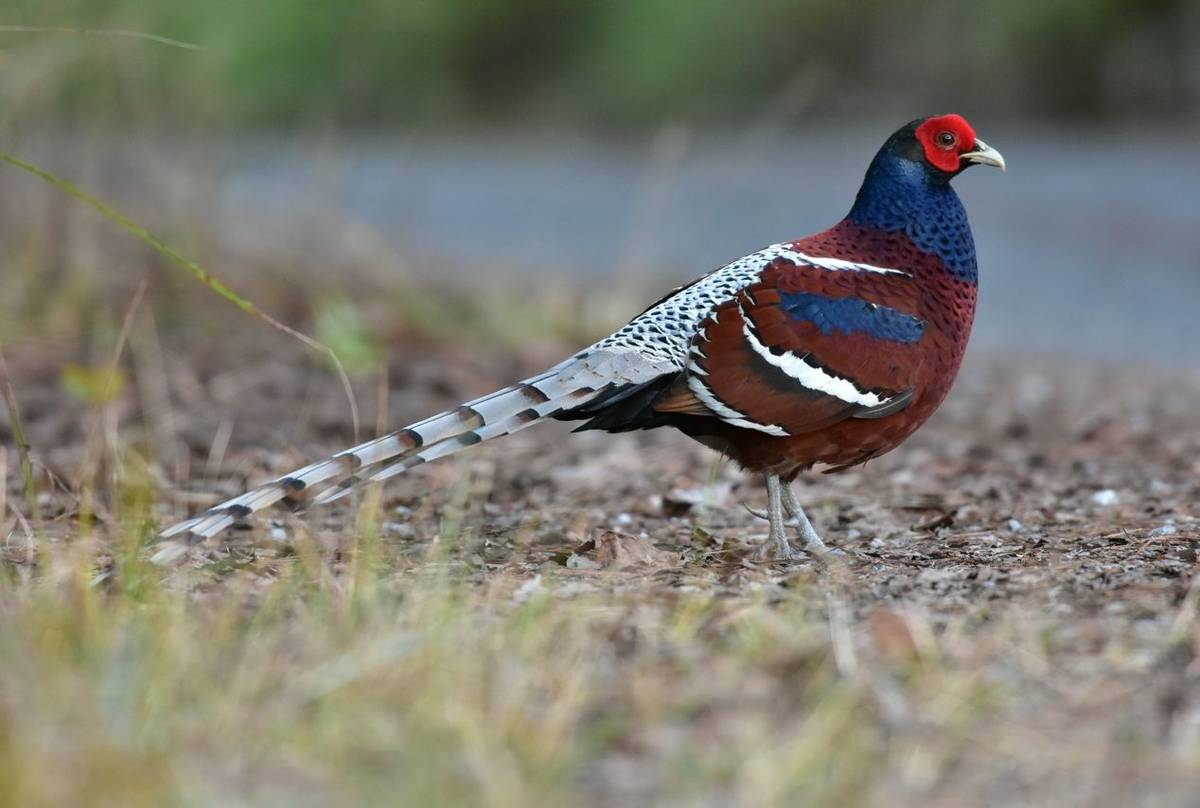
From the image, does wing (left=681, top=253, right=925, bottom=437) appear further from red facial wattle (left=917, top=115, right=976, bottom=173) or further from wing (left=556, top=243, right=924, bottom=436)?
red facial wattle (left=917, top=115, right=976, bottom=173)

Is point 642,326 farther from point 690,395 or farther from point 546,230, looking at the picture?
point 546,230

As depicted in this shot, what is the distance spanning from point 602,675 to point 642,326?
1587mm

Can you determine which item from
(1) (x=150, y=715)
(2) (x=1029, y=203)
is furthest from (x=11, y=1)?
(2) (x=1029, y=203)

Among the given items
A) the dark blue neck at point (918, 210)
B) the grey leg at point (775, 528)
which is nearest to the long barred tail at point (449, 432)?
the grey leg at point (775, 528)

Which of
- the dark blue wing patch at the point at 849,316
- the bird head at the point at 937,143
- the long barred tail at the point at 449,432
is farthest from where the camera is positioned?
the bird head at the point at 937,143

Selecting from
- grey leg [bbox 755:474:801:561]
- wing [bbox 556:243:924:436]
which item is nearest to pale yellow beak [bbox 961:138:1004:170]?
wing [bbox 556:243:924:436]

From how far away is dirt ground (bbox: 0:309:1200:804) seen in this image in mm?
2971

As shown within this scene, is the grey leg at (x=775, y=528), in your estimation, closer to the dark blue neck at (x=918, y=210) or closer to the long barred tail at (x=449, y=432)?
the long barred tail at (x=449, y=432)

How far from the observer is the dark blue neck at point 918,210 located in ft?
15.4

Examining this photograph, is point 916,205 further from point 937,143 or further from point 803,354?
point 803,354

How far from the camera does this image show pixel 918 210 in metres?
4.74

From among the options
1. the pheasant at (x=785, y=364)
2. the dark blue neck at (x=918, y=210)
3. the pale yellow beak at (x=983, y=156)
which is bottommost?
the pheasant at (x=785, y=364)

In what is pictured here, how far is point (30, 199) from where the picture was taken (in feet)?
25.1

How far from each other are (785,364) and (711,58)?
46.5 feet
